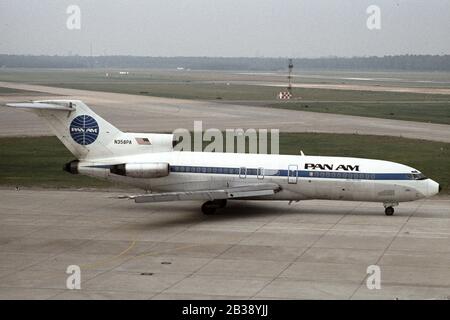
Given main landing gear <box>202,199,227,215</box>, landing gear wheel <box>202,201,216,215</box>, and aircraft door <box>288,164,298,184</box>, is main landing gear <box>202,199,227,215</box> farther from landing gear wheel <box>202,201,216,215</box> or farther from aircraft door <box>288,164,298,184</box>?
aircraft door <box>288,164,298,184</box>

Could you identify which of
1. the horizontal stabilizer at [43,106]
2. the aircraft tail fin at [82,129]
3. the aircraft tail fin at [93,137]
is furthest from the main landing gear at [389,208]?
the horizontal stabilizer at [43,106]

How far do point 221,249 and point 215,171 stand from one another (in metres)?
7.94

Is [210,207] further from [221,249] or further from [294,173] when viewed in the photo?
[221,249]

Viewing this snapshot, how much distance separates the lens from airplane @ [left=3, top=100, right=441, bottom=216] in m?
36.0

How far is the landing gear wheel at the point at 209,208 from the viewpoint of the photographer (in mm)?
37000

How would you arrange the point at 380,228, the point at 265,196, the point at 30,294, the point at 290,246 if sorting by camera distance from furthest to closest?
1. the point at 265,196
2. the point at 380,228
3. the point at 290,246
4. the point at 30,294

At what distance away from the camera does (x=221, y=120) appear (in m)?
78.6

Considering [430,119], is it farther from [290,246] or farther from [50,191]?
[290,246]

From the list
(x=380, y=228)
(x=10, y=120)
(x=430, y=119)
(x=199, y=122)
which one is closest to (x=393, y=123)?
(x=430, y=119)

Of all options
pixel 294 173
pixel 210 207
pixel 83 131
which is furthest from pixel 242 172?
pixel 83 131

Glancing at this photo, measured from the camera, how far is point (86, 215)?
36.6 meters

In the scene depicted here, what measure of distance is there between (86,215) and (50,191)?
732cm

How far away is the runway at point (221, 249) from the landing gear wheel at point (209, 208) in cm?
57

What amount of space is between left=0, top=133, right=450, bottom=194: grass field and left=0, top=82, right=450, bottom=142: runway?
4850mm
